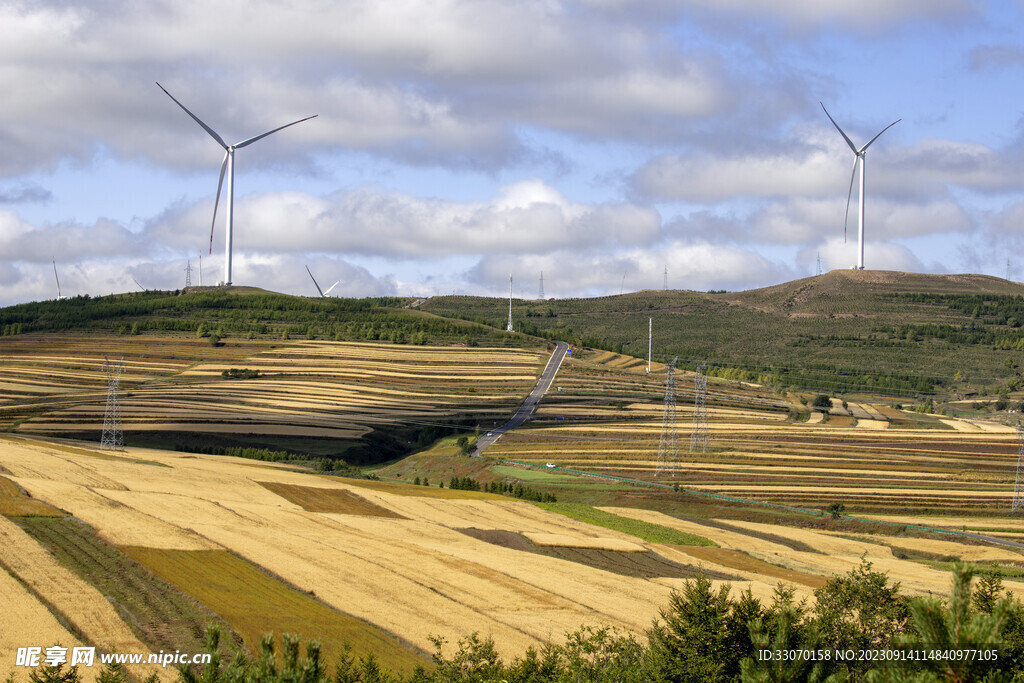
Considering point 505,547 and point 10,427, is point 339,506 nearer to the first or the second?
point 505,547

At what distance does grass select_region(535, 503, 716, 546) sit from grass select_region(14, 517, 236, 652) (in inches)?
1778

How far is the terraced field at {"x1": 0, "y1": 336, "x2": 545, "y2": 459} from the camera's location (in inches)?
5566

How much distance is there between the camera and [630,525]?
302 ft

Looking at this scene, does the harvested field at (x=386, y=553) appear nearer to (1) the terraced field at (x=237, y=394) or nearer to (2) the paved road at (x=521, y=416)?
(1) the terraced field at (x=237, y=394)

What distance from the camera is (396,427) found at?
156 meters

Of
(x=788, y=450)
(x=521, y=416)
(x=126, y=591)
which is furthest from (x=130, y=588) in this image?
(x=521, y=416)

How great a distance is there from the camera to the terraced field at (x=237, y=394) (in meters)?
141

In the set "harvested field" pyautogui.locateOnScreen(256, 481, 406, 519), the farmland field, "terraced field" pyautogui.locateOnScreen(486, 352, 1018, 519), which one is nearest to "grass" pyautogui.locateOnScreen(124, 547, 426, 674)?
the farmland field

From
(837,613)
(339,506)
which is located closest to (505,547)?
(339,506)

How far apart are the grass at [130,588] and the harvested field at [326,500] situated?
25598 millimetres

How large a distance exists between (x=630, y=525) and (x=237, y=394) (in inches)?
3770

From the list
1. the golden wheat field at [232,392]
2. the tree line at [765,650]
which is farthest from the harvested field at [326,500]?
the golden wheat field at [232,392]

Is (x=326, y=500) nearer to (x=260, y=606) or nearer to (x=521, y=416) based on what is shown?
(x=260, y=606)

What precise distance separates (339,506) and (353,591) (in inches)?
1335
